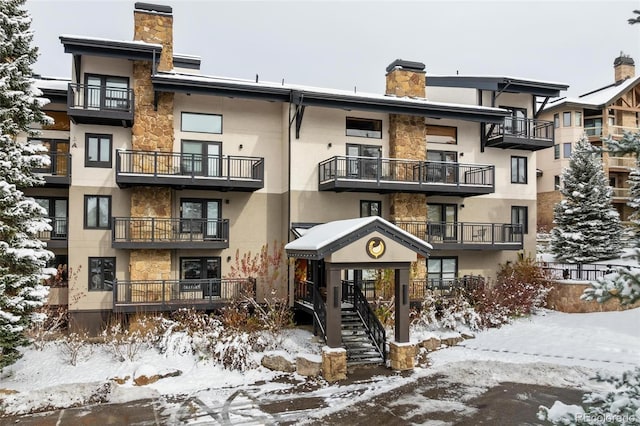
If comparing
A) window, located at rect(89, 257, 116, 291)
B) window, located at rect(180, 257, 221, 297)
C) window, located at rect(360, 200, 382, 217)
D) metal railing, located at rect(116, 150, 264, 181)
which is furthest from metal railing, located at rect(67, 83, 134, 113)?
window, located at rect(360, 200, 382, 217)

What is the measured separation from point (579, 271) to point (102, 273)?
906 inches

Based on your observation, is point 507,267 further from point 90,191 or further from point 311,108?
point 90,191

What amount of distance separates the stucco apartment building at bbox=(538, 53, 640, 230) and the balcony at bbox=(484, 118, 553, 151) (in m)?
17.2

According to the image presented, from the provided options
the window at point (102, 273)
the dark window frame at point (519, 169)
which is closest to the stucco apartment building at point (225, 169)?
the window at point (102, 273)

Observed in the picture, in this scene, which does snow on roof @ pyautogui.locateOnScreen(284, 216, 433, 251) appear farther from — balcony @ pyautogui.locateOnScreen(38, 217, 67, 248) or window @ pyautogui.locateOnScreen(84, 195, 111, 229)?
balcony @ pyautogui.locateOnScreen(38, 217, 67, 248)

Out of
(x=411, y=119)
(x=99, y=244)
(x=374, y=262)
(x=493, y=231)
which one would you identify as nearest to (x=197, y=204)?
(x=99, y=244)

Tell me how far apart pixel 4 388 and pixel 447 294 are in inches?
671

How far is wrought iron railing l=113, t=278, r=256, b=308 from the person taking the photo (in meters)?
18.3

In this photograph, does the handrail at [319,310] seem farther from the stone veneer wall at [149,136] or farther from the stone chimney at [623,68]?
the stone chimney at [623,68]

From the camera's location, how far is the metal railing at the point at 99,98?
1814cm

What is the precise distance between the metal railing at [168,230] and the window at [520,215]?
15319mm

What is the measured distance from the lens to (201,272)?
20312 mm

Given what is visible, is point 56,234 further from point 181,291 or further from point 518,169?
point 518,169

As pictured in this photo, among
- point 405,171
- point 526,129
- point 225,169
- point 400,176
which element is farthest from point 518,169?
point 225,169
